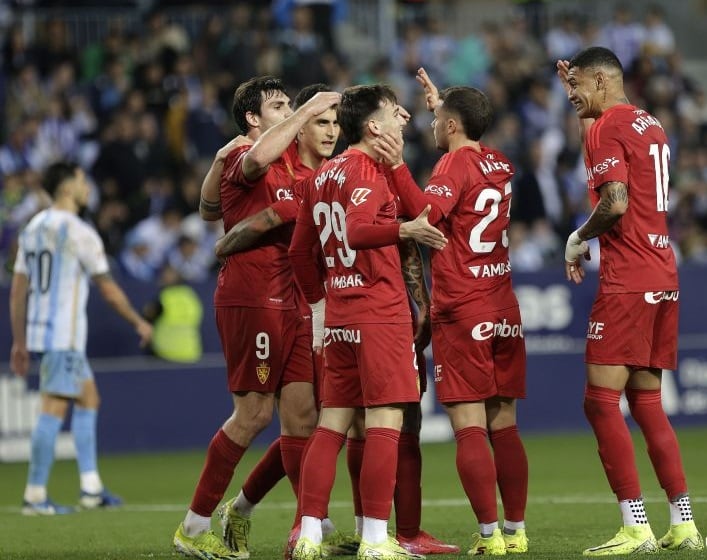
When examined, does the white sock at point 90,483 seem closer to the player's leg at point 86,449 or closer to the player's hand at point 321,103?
the player's leg at point 86,449

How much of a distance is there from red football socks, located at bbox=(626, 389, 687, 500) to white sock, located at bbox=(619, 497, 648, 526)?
0.24 m

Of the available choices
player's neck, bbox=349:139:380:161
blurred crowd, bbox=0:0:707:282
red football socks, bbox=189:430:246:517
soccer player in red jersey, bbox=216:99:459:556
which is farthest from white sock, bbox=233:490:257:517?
blurred crowd, bbox=0:0:707:282

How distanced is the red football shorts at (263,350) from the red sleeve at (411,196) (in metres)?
1.05

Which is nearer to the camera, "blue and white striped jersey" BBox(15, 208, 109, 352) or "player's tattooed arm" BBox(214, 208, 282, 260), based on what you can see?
"player's tattooed arm" BBox(214, 208, 282, 260)

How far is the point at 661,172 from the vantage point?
24.2ft

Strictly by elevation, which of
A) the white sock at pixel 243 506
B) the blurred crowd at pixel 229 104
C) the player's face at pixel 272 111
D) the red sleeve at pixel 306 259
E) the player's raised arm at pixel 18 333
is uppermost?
the blurred crowd at pixel 229 104

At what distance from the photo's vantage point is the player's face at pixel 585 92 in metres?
7.43

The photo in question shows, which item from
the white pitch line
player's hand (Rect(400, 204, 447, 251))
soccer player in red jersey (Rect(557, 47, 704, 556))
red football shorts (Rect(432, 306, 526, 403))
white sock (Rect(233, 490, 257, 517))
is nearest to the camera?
player's hand (Rect(400, 204, 447, 251))

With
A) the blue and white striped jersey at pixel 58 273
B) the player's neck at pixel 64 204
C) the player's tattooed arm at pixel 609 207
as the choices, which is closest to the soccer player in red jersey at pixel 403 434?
the player's tattooed arm at pixel 609 207

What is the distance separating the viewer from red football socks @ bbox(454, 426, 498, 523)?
7129 millimetres

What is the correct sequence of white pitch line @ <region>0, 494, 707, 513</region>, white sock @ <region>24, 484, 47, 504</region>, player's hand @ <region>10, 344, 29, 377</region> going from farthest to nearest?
player's hand @ <region>10, 344, 29, 377</region>, white sock @ <region>24, 484, 47, 504</region>, white pitch line @ <region>0, 494, 707, 513</region>

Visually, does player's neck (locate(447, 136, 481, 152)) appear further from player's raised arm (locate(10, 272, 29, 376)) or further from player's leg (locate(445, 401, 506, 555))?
player's raised arm (locate(10, 272, 29, 376))

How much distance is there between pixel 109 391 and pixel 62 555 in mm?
6447

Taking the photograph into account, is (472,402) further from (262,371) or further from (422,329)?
(262,371)
